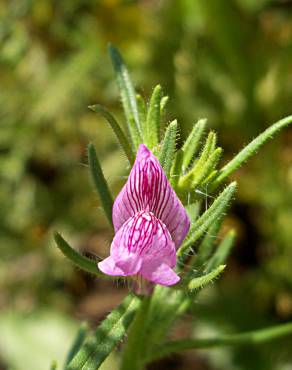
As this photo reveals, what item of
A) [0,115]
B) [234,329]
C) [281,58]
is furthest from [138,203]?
[281,58]

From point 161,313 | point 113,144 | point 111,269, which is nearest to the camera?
point 111,269

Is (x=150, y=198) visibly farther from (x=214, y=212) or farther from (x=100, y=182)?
(x=100, y=182)

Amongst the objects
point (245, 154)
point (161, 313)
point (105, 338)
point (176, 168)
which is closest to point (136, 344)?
point (161, 313)

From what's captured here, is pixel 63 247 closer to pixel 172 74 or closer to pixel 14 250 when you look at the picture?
pixel 14 250

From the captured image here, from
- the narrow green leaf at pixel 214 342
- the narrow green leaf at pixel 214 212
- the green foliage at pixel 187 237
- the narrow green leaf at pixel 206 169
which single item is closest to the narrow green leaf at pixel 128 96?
the green foliage at pixel 187 237

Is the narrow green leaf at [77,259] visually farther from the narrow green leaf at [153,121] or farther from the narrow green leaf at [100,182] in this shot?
the narrow green leaf at [153,121]

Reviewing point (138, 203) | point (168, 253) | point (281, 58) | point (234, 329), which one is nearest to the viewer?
point (168, 253)
